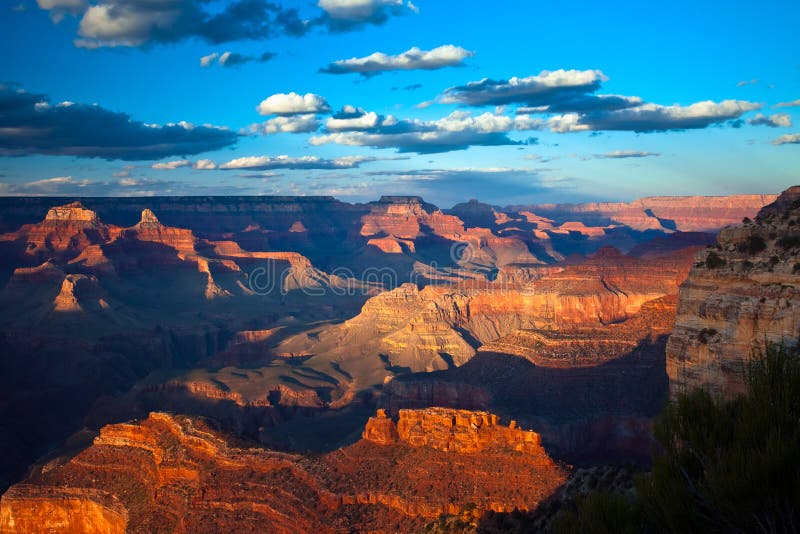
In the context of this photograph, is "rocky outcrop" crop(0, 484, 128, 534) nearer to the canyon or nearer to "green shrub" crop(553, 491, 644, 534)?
the canyon

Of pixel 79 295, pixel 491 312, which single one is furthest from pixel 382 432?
pixel 79 295

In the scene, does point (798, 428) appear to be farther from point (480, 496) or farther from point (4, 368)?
point (4, 368)

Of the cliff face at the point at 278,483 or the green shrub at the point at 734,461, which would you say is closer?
the green shrub at the point at 734,461

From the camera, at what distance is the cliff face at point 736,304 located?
25406mm

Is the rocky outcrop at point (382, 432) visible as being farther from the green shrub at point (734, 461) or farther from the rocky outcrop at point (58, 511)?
the green shrub at point (734, 461)

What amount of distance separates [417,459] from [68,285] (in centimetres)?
10889

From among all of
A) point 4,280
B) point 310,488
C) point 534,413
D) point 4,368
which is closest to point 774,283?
point 310,488

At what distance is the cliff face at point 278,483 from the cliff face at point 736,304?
25.2 feet

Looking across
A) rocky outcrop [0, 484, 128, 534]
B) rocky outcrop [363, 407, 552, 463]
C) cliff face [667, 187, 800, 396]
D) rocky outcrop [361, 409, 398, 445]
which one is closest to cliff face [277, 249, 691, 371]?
rocky outcrop [361, 409, 398, 445]

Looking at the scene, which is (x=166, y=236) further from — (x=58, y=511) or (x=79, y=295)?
(x=58, y=511)

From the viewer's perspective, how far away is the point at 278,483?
33000 mm

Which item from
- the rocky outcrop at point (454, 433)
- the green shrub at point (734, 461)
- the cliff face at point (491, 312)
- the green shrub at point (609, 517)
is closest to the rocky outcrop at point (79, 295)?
the cliff face at point (491, 312)

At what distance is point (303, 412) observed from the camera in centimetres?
8106

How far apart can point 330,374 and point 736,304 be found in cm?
7360
